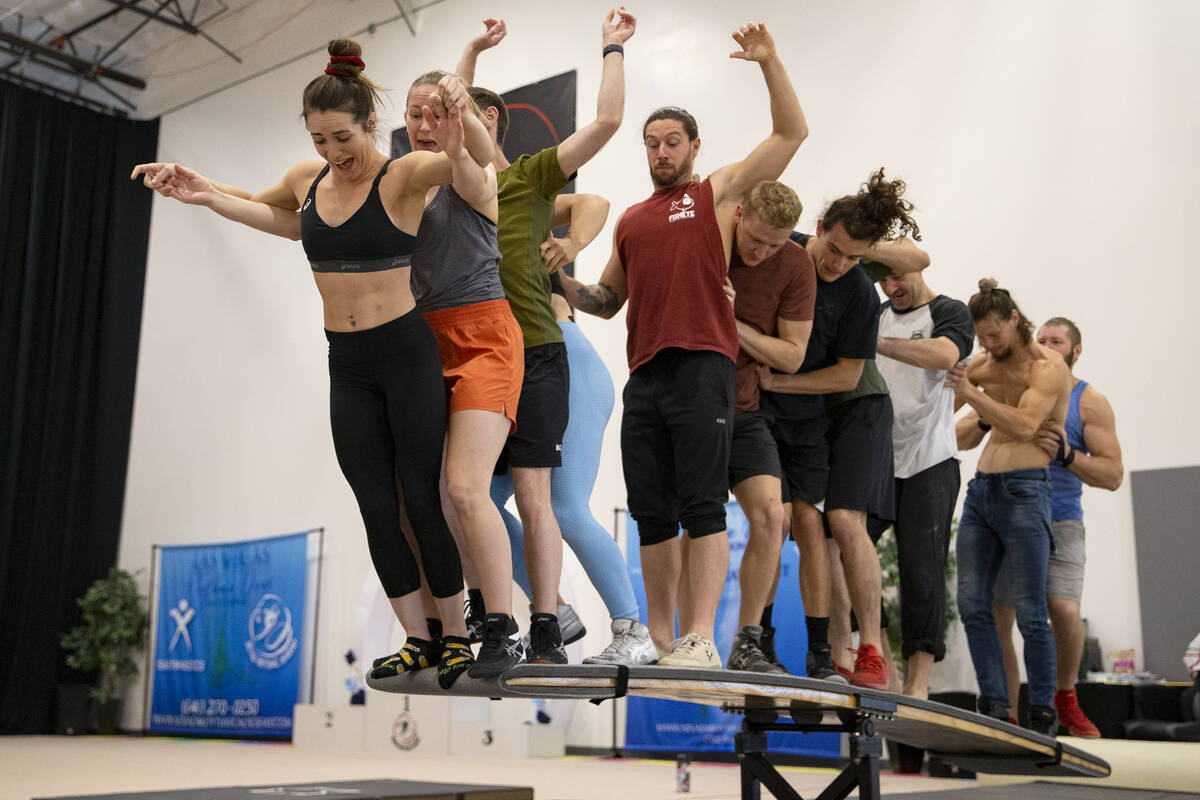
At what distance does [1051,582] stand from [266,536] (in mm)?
8776

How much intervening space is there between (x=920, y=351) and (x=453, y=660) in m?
2.25

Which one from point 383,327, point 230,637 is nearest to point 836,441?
point 383,327

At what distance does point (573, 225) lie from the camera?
344 cm

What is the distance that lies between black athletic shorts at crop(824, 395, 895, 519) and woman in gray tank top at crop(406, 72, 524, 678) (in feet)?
4.40

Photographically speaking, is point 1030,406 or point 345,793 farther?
point 1030,406

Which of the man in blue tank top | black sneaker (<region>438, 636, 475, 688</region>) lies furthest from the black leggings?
the man in blue tank top

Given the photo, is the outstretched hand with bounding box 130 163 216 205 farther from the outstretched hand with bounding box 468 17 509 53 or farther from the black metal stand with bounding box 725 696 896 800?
the black metal stand with bounding box 725 696 896 800

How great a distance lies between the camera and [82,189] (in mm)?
13398

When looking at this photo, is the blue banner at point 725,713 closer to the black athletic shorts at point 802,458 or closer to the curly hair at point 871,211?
the black athletic shorts at point 802,458

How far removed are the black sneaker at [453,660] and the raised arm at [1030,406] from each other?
2.65 meters

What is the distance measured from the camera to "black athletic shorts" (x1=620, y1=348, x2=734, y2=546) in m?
3.05

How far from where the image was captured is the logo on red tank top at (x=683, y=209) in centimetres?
325

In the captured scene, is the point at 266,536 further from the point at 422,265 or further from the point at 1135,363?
the point at 422,265

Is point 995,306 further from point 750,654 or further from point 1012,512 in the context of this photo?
point 750,654
